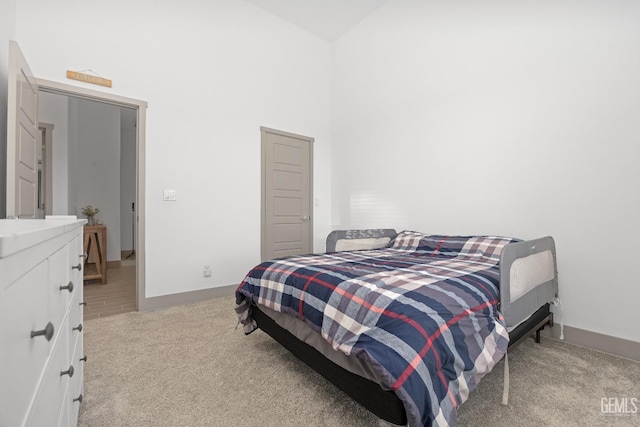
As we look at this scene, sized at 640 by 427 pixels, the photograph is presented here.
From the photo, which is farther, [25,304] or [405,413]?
[405,413]

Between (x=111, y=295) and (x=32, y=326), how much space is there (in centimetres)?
357

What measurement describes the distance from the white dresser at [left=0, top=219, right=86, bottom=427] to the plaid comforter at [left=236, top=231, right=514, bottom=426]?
91cm

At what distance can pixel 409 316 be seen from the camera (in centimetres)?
116

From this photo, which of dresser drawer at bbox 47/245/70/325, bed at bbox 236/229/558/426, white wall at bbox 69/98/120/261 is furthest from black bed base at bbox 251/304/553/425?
white wall at bbox 69/98/120/261

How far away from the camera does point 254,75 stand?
3.74 meters

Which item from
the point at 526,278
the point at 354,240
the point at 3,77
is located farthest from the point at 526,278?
the point at 3,77

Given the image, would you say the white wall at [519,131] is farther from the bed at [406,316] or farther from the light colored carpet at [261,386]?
the light colored carpet at [261,386]

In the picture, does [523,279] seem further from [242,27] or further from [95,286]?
[95,286]

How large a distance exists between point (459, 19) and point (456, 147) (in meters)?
1.30

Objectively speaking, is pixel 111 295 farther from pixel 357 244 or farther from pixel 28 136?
pixel 357 244

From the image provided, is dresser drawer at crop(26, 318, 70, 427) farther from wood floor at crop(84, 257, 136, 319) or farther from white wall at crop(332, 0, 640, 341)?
white wall at crop(332, 0, 640, 341)

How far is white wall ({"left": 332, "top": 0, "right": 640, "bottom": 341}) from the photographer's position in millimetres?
2061

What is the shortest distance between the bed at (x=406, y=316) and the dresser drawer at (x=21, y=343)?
923mm

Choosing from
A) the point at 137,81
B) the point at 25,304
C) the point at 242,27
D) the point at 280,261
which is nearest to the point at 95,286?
the point at 137,81
